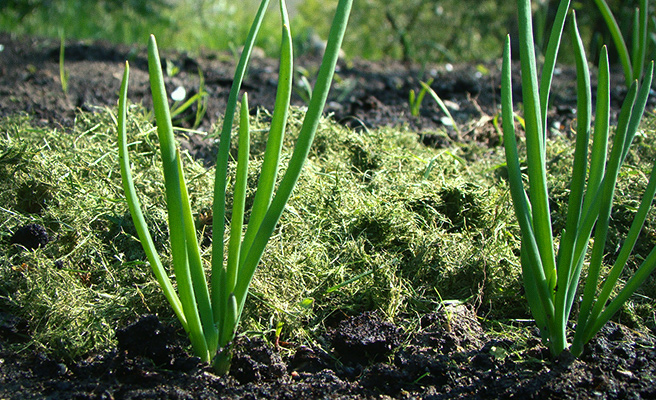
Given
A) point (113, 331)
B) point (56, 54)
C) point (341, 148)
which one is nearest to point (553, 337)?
point (113, 331)

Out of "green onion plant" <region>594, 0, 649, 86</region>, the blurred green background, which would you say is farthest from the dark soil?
the blurred green background

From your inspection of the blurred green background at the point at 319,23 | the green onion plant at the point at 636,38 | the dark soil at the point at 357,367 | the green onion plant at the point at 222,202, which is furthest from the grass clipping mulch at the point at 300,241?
the blurred green background at the point at 319,23

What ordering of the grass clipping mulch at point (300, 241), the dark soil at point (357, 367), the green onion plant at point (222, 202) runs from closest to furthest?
the green onion plant at point (222, 202)
the dark soil at point (357, 367)
the grass clipping mulch at point (300, 241)

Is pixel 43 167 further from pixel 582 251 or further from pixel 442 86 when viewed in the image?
pixel 442 86

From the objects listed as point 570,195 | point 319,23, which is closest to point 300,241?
point 570,195

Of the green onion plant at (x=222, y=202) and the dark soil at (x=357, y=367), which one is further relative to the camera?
the dark soil at (x=357, y=367)

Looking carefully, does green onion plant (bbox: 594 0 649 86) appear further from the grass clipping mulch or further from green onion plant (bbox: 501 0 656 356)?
the grass clipping mulch

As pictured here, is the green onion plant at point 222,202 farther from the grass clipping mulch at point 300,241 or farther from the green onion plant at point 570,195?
the green onion plant at point 570,195

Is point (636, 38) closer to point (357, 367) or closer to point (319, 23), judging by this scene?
point (357, 367)
